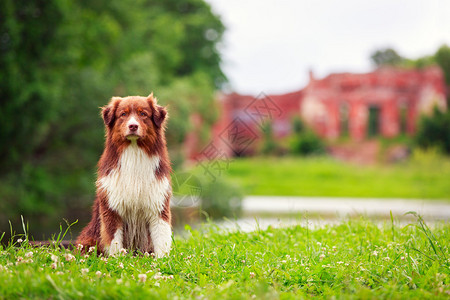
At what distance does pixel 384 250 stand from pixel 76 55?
1388 cm

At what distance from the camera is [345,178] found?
26.4 m

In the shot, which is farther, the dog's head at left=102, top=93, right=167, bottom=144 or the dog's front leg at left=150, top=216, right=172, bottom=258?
the dog's front leg at left=150, top=216, right=172, bottom=258

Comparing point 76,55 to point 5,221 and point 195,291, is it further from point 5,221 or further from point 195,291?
point 195,291

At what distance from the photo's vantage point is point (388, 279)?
12.1ft

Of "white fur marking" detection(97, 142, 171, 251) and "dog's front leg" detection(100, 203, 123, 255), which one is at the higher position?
"white fur marking" detection(97, 142, 171, 251)

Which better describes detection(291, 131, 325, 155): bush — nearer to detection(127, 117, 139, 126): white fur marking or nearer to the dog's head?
the dog's head

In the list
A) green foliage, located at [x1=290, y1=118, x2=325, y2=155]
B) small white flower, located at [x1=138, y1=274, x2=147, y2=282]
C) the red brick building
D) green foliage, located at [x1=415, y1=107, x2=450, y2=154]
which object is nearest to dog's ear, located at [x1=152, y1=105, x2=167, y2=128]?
small white flower, located at [x1=138, y1=274, x2=147, y2=282]

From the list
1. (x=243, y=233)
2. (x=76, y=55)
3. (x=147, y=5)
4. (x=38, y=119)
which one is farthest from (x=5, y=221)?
(x=147, y=5)

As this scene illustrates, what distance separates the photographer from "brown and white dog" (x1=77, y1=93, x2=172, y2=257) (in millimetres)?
4219

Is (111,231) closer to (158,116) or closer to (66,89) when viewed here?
(158,116)

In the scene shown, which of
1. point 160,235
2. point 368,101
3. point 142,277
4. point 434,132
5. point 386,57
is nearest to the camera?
point 142,277

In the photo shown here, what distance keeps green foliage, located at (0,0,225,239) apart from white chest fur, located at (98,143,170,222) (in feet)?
33.1

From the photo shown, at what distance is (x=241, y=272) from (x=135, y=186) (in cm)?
125

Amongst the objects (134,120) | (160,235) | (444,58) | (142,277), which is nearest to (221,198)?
(160,235)
